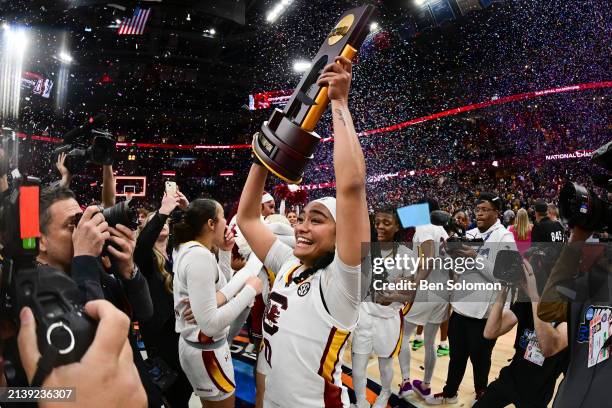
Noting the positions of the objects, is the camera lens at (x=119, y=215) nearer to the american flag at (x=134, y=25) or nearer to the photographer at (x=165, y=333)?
the photographer at (x=165, y=333)

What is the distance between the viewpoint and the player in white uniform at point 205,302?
2143 millimetres

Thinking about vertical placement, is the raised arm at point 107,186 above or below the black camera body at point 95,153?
below

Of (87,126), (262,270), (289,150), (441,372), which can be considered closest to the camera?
(289,150)

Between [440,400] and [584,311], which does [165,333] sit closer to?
[584,311]

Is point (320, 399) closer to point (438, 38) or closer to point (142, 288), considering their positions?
point (142, 288)

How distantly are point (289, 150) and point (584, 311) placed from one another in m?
1.12

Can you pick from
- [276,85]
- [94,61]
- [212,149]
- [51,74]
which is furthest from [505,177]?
[51,74]

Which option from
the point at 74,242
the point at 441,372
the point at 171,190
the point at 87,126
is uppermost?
the point at 87,126

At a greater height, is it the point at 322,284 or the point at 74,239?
the point at 74,239

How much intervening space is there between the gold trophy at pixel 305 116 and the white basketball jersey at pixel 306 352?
1.53 feet

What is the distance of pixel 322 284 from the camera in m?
1.60

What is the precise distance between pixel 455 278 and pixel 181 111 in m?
22.1

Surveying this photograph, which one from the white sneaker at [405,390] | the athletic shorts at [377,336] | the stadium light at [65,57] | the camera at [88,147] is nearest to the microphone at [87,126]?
the camera at [88,147]

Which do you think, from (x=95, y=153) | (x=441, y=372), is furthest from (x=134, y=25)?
(x=441, y=372)
